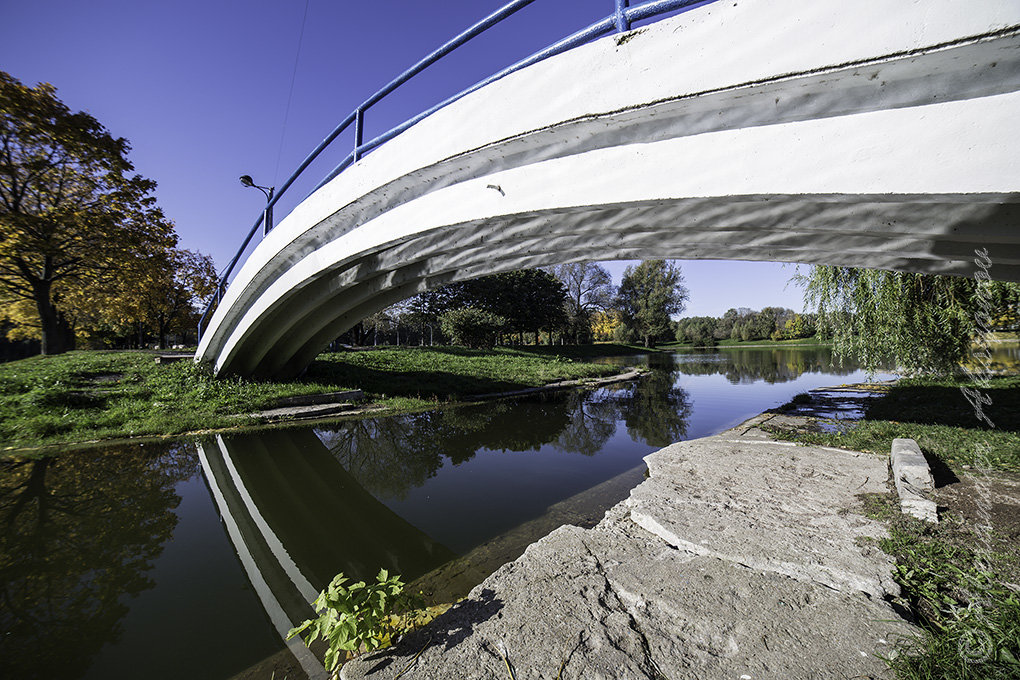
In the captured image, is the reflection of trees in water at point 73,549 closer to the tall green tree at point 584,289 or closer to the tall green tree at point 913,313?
the tall green tree at point 913,313

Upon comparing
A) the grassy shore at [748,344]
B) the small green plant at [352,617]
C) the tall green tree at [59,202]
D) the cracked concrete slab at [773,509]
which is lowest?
the cracked concrete slab at [773,509]

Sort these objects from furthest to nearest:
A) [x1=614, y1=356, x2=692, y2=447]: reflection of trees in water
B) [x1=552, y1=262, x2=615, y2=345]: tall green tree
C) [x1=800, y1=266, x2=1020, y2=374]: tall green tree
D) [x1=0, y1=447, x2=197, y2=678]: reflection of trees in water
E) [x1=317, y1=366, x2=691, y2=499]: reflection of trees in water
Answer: [x1=552, y1=262, x2=615, y2=345]: tall green tree
[x1=800, y1=266, x2=1020, y2=374]: tall green tree
[x1=614, y1=356, x2=692, y2=447]: reflection of trees in water
[x1=317, y1=366, x2=691, y2=499]: reflection of trees in water
[x1=0, y1=447, x2=197, y2=678]: reflection of trees in water

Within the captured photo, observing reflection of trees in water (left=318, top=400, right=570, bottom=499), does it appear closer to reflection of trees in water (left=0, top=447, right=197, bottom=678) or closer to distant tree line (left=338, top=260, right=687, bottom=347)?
reflection of trees in water (left=0, top=447, right=197, bottom=678)

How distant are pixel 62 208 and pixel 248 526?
1503 centimetres

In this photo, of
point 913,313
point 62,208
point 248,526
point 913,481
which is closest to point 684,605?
point 913,481

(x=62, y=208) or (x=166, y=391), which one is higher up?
(x=62, y=208)

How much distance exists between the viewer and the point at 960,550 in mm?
2395

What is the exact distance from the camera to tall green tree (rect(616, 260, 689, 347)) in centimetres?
4822

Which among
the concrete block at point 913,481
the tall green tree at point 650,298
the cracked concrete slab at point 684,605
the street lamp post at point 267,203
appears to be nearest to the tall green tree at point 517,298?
the tall green tree at point 650,298

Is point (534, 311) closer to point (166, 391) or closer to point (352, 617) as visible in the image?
point (166, 391)

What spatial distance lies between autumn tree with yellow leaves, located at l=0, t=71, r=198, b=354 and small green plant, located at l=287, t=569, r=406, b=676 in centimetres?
1683

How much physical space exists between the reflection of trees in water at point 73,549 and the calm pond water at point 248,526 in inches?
0.6

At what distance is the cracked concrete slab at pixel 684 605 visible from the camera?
1.65 metres

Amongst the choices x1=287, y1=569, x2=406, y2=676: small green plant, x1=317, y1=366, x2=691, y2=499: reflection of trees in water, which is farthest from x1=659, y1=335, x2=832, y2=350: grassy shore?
x1=287, y1=569, x2=406, y2=676: small green plant
